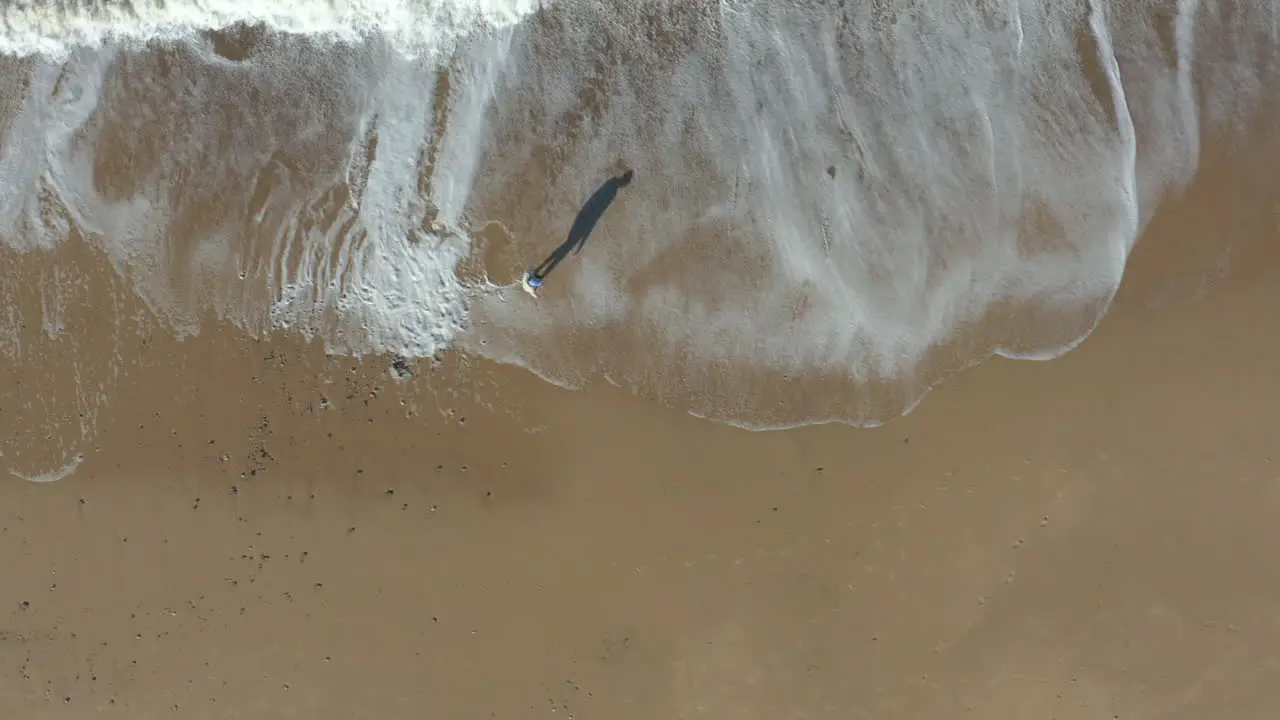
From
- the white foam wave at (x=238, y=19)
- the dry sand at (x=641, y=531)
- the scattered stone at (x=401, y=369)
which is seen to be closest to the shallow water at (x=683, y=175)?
the white foam wave at (x=238, y=19)

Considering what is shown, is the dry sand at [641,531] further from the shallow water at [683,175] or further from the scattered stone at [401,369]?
the shallow water at [683,175]

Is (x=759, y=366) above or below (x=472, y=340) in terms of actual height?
below

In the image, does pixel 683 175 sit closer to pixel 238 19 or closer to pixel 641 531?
pixel 641 531

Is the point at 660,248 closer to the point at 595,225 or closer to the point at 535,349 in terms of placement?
the point at 595,225

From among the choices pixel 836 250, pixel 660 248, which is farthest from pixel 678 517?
pixel 836 250

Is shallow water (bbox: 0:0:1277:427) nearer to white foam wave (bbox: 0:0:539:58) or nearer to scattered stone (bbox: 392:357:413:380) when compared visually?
white foam wave (bbox: 0:0:539:58)

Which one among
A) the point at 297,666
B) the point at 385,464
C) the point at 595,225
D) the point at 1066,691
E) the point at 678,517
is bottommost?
the point at 1066,691
